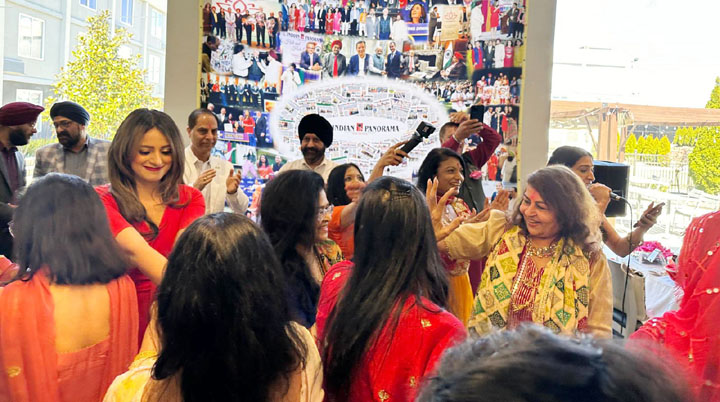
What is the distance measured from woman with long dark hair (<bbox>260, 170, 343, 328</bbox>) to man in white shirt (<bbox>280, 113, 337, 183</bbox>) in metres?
1.65

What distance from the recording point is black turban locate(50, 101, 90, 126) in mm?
3834

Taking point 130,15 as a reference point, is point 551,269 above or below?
below

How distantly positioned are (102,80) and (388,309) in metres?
4.17

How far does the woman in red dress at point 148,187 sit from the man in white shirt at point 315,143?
1568mm

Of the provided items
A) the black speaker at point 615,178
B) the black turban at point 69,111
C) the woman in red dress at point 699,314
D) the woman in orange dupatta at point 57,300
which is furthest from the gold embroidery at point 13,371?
the black speaker at point 615,178

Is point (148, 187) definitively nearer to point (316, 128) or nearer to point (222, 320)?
point (222, 320)

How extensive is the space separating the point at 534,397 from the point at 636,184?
591 centimetres

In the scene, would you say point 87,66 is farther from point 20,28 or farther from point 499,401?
point 499,401

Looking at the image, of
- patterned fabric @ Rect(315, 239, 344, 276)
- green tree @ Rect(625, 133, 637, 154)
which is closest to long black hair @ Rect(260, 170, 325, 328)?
patterned fabric @ Rect(315, 239, 344, 276)

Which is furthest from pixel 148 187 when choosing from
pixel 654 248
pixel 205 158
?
pixel 654 248

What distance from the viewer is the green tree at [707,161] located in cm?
555

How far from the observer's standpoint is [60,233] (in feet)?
5.30

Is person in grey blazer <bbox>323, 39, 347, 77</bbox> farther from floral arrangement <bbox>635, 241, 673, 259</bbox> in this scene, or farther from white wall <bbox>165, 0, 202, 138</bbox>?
floral arrangement <bbox>635, 241, 673, 259</bbox>

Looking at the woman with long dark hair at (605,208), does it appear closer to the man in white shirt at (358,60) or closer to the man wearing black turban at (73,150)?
the man in white shirt at (358,60)
